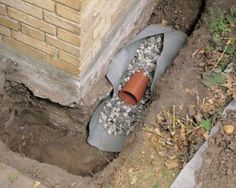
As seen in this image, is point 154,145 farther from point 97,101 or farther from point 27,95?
point 27,95

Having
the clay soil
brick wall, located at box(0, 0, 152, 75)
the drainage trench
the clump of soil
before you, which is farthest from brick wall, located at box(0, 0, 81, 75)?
the clump of soil

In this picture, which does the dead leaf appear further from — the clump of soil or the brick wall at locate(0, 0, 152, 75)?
the clump of soil

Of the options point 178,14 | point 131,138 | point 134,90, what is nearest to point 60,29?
point 131,138

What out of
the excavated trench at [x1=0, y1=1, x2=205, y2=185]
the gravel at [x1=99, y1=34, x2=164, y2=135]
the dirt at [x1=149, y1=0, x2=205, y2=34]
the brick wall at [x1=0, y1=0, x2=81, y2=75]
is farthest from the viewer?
the dirt at [x1=149, y1=0, x2=205, y2=34]

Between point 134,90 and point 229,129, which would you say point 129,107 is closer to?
point 134,90

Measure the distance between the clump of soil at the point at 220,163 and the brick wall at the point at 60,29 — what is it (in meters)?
1.29

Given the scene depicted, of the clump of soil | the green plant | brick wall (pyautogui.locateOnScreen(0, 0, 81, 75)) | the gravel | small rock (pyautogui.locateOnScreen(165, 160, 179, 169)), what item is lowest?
the gravel

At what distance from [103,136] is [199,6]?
185 cm

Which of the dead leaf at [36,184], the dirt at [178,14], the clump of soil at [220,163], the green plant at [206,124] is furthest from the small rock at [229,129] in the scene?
the dirt at [178,14]

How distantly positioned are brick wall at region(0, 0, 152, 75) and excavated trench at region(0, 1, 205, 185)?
502mm

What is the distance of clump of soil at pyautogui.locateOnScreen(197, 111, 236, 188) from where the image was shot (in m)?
3.98

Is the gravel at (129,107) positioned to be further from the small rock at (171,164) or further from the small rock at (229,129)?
the small rock at (229,129)

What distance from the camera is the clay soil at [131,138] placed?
410 cm

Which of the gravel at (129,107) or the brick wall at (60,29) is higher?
the brick wall at (60,29)
